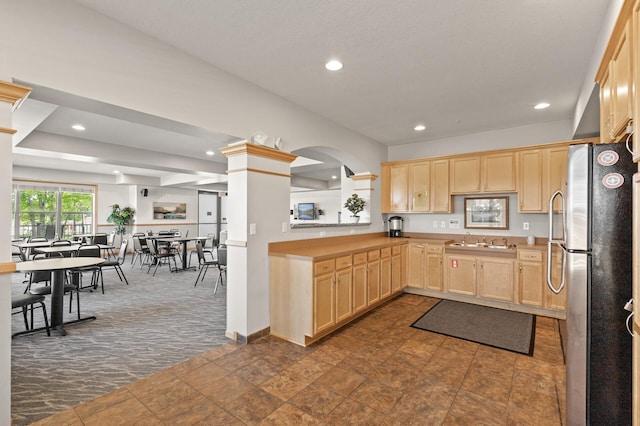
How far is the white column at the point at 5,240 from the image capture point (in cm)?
182

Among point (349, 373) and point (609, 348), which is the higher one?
point (609, 348)

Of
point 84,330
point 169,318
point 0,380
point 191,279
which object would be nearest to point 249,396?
point 0,380

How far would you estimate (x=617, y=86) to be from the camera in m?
1.80

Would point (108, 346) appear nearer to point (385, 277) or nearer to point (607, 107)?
point (385, 277)

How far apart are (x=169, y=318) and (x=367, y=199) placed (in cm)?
357

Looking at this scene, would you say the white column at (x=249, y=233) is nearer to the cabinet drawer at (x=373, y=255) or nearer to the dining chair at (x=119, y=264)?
the cabinet drawer at (x=373, y=255)

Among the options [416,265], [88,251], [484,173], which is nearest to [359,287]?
[416,265]

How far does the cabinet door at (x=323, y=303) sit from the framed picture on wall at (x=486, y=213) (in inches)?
119

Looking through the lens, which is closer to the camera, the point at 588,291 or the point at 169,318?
the point at 588,291

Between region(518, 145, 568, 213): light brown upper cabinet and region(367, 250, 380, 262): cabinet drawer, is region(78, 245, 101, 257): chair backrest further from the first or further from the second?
region(518, 145, 568, 213): light brown upper cabinet

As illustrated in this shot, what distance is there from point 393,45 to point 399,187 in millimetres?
3283

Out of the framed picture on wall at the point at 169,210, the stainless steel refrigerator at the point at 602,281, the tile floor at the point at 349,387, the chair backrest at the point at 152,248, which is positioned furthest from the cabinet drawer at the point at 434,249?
the framed picture on wall at the point at 169,210

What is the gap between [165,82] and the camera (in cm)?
258

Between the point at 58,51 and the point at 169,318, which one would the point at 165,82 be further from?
the point at 169,318
